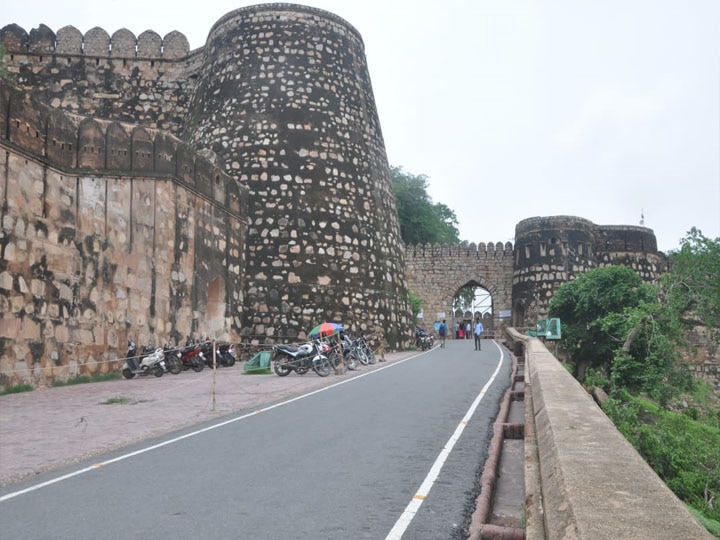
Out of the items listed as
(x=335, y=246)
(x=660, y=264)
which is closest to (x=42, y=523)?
(x=335, y=246)

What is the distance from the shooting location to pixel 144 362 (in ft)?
50.7

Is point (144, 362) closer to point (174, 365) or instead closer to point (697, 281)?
point (174, 365)

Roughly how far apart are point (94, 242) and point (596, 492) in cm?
1410

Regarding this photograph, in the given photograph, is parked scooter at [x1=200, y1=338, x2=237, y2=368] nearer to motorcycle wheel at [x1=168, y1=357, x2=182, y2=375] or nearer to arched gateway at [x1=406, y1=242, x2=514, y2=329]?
motorcycle wheel at [x1=168, y1=357, x2=182, y2=375]

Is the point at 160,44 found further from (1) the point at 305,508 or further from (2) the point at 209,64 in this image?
(1) the point at 305,508

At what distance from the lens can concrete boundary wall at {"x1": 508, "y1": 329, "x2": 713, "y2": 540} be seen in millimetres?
2098

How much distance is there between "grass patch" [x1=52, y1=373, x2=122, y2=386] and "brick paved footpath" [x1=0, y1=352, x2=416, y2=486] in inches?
8.7

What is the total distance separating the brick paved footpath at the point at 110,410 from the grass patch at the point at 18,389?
0.55 ft

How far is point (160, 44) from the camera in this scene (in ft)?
84.3

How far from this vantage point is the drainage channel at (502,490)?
14.5 ft

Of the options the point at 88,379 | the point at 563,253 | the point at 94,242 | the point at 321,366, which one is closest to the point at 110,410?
the point at 88,379

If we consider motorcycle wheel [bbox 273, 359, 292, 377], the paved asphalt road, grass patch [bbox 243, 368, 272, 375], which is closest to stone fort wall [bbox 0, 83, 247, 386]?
grass patch [bbox 243, 368, 272, 375]

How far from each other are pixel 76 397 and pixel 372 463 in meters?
7.42

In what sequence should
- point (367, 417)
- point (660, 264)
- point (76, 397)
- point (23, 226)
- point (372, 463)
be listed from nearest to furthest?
point (372, 463), point (367, 417), point (76, 397), point (23, 226), point (660, 264)
